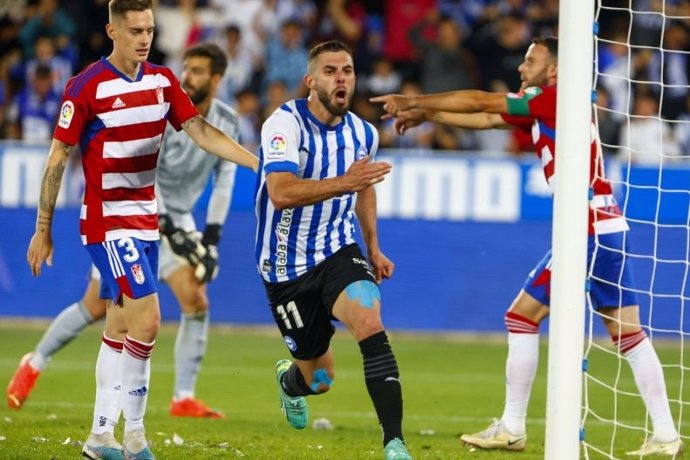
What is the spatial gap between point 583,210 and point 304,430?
3.34 metres

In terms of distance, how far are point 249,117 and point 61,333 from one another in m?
6.95

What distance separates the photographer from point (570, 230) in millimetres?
5613

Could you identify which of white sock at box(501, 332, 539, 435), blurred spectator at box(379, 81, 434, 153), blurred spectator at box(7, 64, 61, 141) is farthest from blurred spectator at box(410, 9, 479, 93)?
white sock at box(501, 332, 539, 435)

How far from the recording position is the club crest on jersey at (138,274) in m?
6.65

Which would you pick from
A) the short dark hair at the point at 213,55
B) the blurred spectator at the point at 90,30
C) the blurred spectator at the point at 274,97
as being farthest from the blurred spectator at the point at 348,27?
the short dark hair at the point at 213,55

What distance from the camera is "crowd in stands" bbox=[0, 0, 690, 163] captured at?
→ 1552 centimetres

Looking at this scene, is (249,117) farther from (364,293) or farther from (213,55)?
(364,293)

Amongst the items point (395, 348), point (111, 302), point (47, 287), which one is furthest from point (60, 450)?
point (47, 287)

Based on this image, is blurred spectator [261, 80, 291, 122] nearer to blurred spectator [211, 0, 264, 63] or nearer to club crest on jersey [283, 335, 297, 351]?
blurred spectator [211, 0, 264, 63]

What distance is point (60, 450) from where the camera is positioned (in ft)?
22.5

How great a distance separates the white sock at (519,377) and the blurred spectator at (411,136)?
303 inches

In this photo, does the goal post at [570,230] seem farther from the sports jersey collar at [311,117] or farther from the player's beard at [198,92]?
the player's beard at [198,92]

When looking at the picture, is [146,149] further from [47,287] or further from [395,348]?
[47,287]

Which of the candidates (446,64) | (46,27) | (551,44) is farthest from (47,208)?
(46,27)
